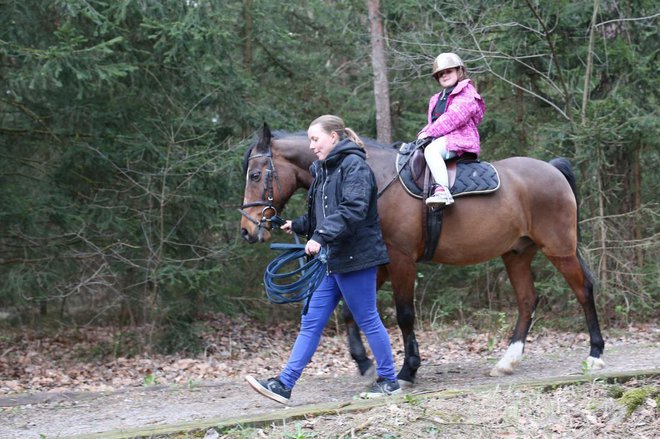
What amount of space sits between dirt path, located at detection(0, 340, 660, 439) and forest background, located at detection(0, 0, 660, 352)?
12.2 ft

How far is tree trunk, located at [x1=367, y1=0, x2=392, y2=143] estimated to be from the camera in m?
12.7

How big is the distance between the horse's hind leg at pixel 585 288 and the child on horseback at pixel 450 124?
1683 millimetres

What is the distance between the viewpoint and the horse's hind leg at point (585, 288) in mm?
7625

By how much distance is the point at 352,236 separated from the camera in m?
5.72

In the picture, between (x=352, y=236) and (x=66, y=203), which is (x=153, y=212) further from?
(x=352, y=236)

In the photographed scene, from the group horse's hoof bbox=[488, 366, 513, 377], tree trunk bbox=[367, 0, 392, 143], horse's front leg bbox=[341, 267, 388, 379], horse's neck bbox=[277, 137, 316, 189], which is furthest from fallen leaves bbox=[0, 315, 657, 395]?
tree trunk bbox=[367, 0, 392, 143]

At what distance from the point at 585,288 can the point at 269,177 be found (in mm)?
3484

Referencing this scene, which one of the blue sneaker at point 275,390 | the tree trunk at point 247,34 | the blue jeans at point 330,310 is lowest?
the blue sneaker at point 275,390

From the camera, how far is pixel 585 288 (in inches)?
308

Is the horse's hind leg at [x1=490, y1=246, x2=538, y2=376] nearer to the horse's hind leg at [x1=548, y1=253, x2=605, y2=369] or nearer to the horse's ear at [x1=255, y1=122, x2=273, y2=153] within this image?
the horse's hind leg at [x1=548, y1=253, x2=605, y2=369]

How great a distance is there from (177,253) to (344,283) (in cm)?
678

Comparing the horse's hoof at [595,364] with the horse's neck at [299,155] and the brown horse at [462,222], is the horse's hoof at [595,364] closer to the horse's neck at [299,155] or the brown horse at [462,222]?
the brown horse at [462,222]

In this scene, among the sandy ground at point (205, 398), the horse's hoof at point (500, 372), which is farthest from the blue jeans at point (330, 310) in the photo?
the horse's hoof at point (500, 372)

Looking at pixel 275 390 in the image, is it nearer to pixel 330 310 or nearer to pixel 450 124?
pixel 330 310
